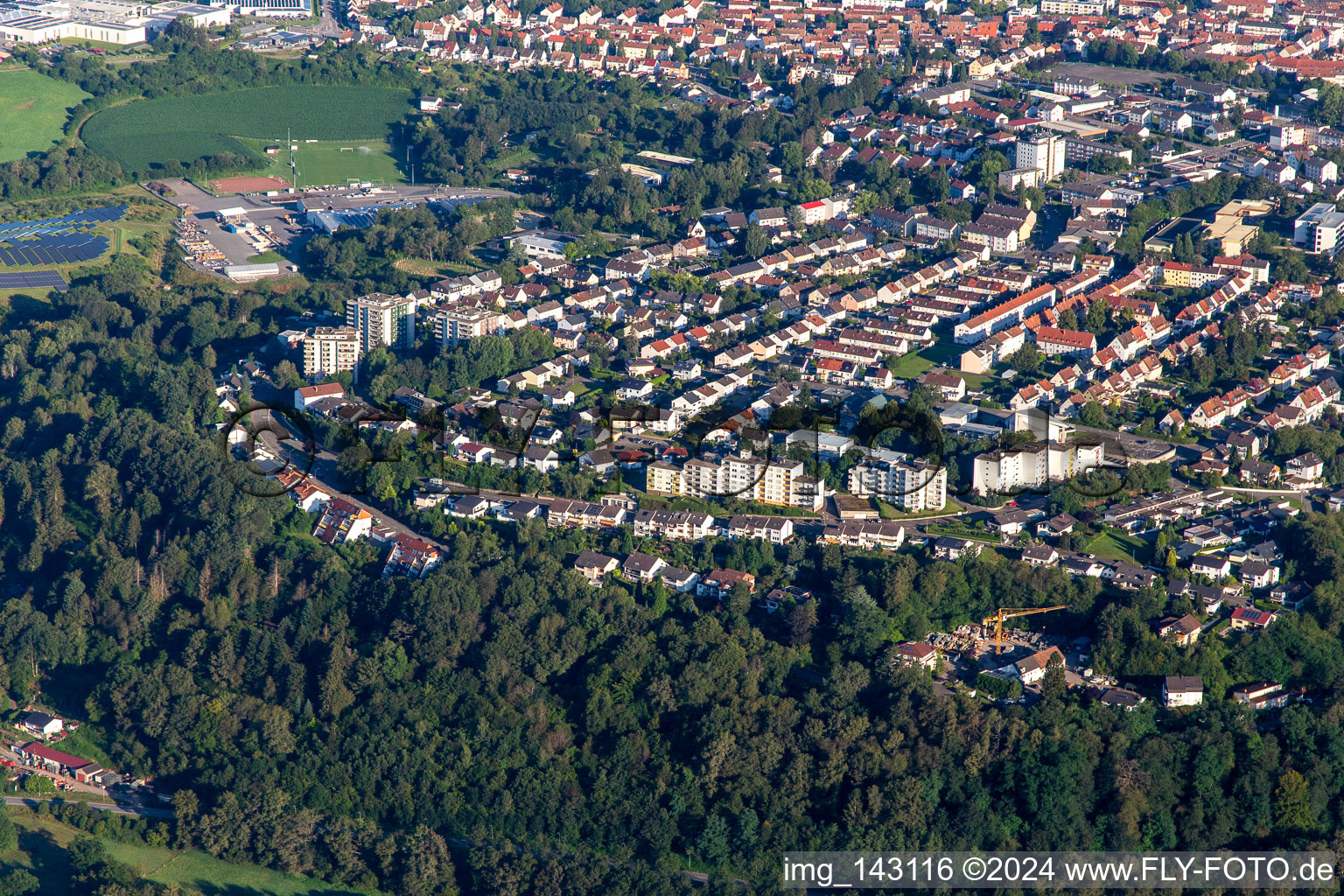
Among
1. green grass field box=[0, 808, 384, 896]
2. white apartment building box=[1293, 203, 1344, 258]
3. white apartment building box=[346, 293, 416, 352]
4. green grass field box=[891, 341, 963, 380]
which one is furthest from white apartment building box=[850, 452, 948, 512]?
white apartment building box=[1293, 203, 1344, 258]

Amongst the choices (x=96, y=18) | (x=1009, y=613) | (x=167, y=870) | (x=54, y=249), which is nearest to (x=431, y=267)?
(x=54, y=249)

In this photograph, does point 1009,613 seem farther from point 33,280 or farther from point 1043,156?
point 33,280

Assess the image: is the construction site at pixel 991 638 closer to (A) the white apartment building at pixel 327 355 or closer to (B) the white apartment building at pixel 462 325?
(B) the white apartment building at pixel 462 325

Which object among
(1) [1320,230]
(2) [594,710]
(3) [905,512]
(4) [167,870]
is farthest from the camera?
(1) [1320,230]

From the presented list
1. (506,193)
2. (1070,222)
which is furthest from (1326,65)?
(506,193)

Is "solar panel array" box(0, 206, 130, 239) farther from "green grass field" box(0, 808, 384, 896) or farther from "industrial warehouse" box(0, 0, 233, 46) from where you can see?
"green grass field" box(0, 808, 384, 896)
